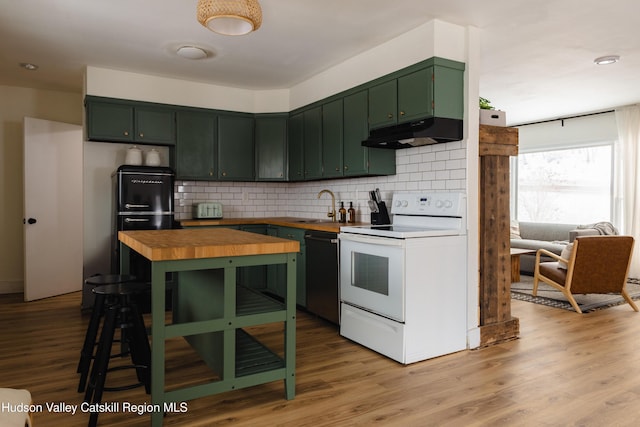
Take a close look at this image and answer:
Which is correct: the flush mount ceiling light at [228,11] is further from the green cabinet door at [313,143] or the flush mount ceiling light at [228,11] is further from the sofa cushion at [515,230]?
the sofa cushion at [515,230]

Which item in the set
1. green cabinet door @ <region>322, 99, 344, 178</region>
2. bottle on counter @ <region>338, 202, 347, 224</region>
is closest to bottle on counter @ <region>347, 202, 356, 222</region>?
bottle on counter @ <region>338, 202, 347, 224</region>

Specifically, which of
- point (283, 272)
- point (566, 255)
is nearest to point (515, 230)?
point (566, 255)

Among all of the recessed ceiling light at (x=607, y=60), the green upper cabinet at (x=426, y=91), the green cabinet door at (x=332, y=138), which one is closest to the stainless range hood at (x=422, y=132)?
the green upper cabinet at (x=426, y=91)

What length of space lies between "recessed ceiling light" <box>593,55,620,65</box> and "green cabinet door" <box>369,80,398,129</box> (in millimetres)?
2314

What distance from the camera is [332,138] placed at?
465 centimetres

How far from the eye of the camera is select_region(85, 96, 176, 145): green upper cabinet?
4.69 meters

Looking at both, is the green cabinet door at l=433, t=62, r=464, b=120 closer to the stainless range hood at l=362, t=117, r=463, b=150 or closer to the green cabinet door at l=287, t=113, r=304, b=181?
the stainless range hood at l=362, t=117, r=463, b=150

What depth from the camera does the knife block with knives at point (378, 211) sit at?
411 cm

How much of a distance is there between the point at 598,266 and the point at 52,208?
249 inches

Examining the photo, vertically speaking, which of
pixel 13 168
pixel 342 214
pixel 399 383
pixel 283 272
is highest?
pixel 13 168

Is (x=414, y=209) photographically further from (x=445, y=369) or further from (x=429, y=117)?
(x=445, y=369)

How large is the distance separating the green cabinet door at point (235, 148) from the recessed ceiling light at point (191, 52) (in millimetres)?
1139

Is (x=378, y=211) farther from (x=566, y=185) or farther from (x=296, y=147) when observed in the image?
(x=566, y=185)

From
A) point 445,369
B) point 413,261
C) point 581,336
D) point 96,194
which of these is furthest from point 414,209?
point 96,194
